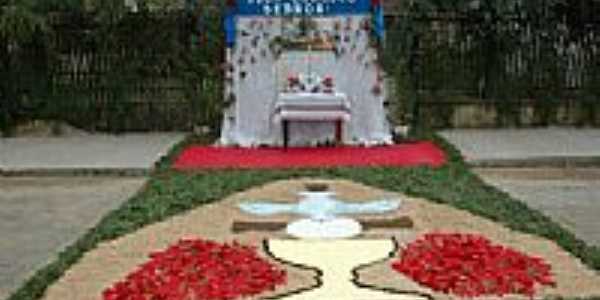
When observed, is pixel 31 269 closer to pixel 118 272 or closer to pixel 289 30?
pixel 118 272

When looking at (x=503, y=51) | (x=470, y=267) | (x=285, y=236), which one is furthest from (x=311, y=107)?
(x=470, y=267)

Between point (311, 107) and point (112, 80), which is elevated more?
point (112, 80)

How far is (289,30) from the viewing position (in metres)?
12.6

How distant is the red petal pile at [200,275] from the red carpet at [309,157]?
397cm

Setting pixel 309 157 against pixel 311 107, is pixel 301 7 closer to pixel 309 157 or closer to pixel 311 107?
pixel 311 107

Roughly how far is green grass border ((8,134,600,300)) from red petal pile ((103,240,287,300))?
21.0 inches

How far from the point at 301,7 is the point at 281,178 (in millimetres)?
3166

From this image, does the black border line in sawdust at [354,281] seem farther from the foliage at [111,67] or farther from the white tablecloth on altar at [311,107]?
the foliage at [111,67]

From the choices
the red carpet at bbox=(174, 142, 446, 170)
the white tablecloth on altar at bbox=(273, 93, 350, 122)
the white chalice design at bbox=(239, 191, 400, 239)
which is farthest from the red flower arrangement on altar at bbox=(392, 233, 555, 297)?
the white tablecloth on altar at bbox=(273, 93, 350, 122)

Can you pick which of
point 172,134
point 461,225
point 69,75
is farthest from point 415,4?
point 461,225

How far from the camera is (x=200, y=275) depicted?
6.30 meters

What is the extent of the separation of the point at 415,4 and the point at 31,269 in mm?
8153

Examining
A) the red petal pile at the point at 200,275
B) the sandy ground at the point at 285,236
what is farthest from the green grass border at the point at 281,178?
the red petal pile at the point at 200,275

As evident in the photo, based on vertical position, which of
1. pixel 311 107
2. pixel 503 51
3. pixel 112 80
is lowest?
pixel 311 107
